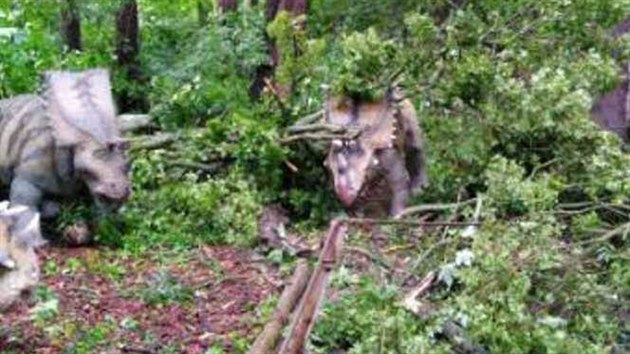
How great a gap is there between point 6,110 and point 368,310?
3.67 metres

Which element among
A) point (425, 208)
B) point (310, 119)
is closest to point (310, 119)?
point (310, 119)

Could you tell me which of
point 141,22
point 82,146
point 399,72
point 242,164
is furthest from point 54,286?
point 141,22

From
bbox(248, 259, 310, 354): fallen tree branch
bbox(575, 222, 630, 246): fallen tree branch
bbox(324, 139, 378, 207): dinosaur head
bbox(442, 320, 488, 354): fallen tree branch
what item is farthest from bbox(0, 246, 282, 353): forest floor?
bbox(575, 222, 630, 246): fallen tree branch

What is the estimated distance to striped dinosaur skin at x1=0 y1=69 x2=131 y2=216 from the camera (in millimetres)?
6598

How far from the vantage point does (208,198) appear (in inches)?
278

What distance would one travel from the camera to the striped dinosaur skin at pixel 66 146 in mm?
6598

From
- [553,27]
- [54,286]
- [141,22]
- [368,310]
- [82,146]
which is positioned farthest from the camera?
[141,22]

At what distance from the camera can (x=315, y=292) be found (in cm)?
402

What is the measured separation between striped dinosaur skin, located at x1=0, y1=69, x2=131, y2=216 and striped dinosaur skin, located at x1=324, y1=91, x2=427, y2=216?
1233mm

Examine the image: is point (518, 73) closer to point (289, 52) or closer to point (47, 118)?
point (289, 52)

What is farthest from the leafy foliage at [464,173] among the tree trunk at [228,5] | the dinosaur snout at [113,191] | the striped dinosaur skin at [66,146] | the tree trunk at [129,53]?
the tree trunk at [228,5]

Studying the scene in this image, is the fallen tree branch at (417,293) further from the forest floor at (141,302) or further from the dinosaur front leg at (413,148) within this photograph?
the dinosaur front leg at (413,148)

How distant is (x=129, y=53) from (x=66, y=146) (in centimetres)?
545

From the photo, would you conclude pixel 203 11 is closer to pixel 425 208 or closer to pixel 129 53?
pixel 129 53
